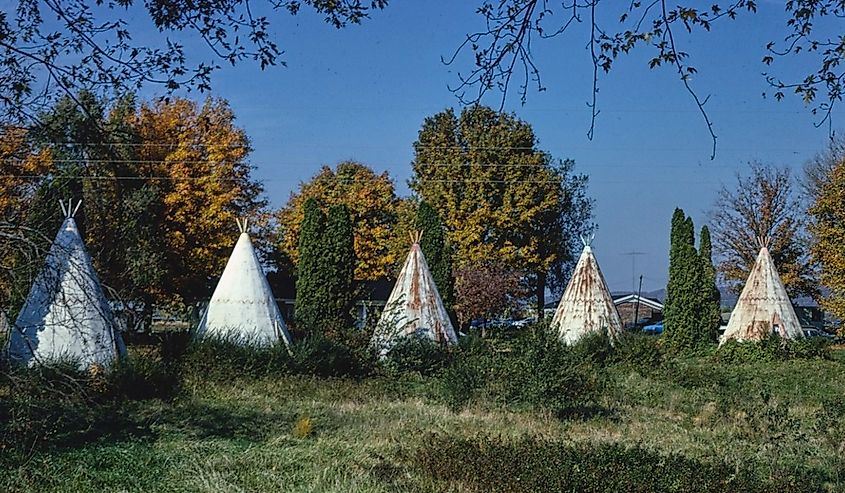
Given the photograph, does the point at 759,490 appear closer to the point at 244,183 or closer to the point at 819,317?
the point at 244,183

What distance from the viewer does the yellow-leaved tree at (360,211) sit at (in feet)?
130

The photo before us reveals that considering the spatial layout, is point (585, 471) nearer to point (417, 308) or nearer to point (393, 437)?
point (393, 437)

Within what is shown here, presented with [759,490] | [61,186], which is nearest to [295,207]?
[61,186]

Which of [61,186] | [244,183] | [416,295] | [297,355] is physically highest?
[244,183]

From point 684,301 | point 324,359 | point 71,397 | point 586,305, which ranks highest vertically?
point 684,301

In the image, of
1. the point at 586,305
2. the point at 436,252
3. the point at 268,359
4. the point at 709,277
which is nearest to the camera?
the point at 268,359

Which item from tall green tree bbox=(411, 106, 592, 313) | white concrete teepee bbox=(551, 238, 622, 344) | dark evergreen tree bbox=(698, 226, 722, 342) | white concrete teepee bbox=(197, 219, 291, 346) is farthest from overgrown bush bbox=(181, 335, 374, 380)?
tall green tree bbox=(411, 106, 592, 313)

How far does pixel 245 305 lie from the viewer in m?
19.5

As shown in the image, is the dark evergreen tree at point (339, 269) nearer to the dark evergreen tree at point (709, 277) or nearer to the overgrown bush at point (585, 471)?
the dark evergreen tree at point (709, 277)

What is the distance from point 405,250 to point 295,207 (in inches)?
236

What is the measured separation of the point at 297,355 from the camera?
17.1 metres

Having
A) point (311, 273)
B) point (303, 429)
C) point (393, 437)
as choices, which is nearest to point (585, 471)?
point (393, 437)

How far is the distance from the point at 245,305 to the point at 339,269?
25.5 ft

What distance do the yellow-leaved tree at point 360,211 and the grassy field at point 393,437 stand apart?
2330 centimetres
